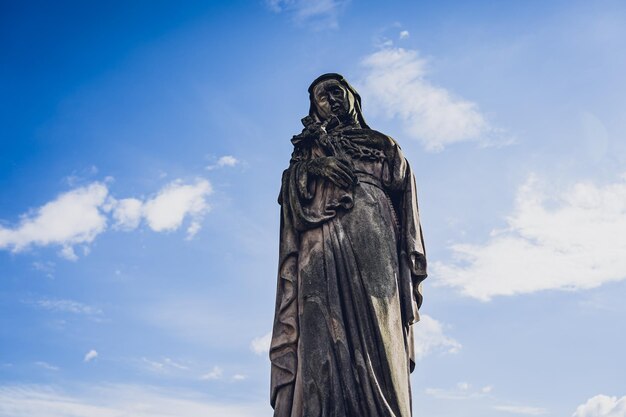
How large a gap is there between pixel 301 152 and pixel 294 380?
3170mm

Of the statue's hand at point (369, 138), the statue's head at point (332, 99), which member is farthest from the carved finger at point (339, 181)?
the statue's head at point (332, 99)

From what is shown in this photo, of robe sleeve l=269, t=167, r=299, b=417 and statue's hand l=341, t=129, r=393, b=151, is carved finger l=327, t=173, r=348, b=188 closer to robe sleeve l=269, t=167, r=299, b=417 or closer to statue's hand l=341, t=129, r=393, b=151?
robe sleeve l=269, t=167, r=299, b=417

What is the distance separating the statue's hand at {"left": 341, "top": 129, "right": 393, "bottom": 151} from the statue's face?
16.9 inches

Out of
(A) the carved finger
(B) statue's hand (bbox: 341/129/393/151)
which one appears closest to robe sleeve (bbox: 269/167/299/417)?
(A) the carved finger

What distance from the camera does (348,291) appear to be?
26.9ft

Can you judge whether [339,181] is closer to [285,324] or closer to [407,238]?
[407,238]

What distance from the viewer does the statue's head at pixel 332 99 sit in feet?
32.1

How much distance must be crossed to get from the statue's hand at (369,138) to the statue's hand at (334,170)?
1.73 feet

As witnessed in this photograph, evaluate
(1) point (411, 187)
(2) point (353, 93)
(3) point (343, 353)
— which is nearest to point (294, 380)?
(3) point (343, 353)

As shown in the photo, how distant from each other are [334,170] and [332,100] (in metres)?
1.38

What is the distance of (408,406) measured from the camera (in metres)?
7.79

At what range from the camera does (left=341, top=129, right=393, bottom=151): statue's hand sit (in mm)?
9312

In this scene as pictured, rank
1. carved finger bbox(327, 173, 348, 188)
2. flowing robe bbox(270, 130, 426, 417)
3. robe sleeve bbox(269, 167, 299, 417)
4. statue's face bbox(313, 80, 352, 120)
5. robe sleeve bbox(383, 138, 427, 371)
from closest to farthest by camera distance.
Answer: flowing robe bbox(270, 130, 426, 417)
robe sleeve bbox(269, 167, 299, 417)
robe sleeve bbox(383, 138, 427, 371)
carved finger bbox(327, 173, 348, 188)
statue's face bbox(313, 80, 352, 120)

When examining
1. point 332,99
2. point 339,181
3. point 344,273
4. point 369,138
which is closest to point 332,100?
point 332,99
